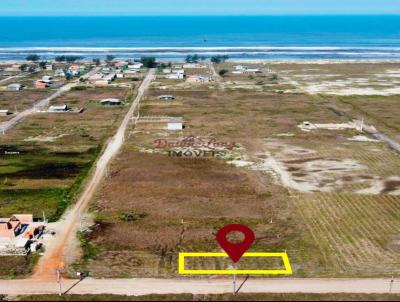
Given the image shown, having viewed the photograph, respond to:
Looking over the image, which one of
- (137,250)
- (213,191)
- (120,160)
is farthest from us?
(120,160)

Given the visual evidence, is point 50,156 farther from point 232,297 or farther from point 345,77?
point 345,77

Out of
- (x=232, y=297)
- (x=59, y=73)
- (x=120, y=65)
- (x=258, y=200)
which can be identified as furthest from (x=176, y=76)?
(x=232, y=297)

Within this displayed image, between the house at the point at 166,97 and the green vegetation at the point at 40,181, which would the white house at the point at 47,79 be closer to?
the house at the point at 166,97

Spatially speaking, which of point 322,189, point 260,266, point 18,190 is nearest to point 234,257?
point 260,266

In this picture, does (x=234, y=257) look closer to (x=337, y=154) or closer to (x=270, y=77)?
(x=337, y=154)

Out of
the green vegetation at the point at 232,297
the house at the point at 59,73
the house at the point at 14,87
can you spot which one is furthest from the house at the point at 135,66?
the green vegetation at the point at 232,297

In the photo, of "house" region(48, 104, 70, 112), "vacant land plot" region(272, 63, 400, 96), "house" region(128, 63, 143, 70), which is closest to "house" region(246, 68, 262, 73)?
"vacant land plot" region(272, 63, 400, 96)
